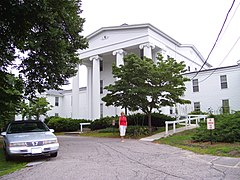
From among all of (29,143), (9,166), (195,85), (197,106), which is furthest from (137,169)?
(195,85)

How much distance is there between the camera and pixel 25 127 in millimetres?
9383

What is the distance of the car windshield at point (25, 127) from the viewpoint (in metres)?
9.10

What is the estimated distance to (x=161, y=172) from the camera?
A: 19.6ft

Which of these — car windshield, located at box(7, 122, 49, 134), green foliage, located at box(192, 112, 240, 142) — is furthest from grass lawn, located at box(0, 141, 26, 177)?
green foliage, located at box(192, 112, 240, 142)

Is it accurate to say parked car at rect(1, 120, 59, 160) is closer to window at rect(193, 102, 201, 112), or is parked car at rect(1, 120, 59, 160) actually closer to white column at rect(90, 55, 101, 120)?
white column at rect(90, 55, 101, 120)

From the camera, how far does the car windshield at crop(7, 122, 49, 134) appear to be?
910 centimetres

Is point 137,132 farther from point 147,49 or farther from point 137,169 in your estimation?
point 137,169

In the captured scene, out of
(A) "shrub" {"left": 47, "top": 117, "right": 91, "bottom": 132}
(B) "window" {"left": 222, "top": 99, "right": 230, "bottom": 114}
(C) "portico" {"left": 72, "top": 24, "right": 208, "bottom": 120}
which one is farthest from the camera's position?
(A) "shrub" {"left": 47, "top": 117, "right": 91, "bottom": 132}

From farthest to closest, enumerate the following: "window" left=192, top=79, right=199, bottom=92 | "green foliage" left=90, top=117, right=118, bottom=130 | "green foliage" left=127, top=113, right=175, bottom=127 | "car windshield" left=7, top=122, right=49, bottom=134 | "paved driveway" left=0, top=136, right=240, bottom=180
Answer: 1. "window" left=192, top=79, right=199, bottom=92
2. "green foliage" left=90, top=117, right=118, bottom=130
3. "green foliage" left=127, top=113, right=175, bottom=127
4. "car windshield" left=7, top=122, right=49, bottom=134
5. "paved driveway" left=0, top=136, right=240, bottom=180

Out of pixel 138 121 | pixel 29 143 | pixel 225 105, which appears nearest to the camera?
pixel 29 143

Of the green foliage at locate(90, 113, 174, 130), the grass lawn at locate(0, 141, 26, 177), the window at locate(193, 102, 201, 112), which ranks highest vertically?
the window at locate(193, 102, 201, 112)

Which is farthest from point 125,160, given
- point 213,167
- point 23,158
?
point 23,158

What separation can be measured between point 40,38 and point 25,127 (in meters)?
3.55

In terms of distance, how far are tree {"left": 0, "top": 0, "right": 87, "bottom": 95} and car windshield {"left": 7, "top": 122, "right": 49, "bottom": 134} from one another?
2824 mm
